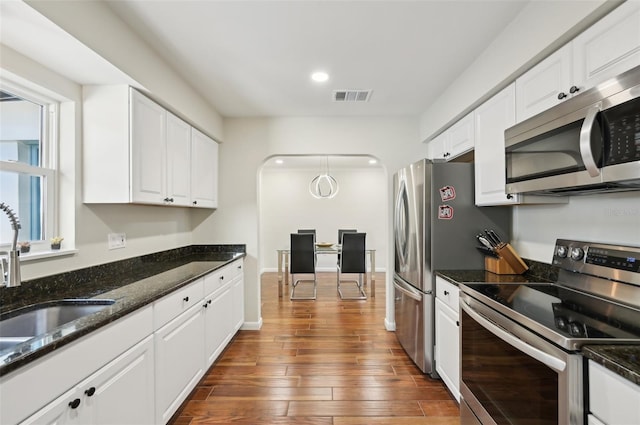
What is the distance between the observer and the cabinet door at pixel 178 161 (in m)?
2.42

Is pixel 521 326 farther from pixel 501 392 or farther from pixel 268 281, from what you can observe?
pixel 268 281

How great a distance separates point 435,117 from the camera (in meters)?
3.01

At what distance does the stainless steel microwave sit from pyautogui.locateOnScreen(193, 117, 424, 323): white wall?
72.9 inches

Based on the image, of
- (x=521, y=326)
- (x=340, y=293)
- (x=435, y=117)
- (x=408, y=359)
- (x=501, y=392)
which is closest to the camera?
(x=521, y=326)

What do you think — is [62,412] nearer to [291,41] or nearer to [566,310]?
[566,310]

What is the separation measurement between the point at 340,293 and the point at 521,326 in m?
3.98

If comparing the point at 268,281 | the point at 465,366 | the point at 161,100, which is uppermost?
the point at 161,100

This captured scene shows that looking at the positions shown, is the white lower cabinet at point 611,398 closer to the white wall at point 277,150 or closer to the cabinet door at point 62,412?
the cabinet door at point 62,412

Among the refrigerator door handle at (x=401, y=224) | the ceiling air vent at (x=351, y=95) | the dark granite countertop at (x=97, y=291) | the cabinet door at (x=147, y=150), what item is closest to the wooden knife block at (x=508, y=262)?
the refrigerator door handle at (x=401, y=224)

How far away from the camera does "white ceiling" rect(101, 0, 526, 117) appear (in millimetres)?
1688

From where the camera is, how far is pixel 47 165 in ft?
6.05

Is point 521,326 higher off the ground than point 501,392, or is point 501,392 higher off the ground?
point 521,326

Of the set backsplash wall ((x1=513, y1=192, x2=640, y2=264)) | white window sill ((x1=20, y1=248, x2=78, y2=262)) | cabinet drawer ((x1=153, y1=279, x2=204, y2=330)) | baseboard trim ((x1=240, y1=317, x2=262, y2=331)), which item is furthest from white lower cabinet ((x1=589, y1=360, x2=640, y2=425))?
baseboard trim ((x1=240, y1=317, x2=262, y2=331))

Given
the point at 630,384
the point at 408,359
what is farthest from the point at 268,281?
the point at 630,384
